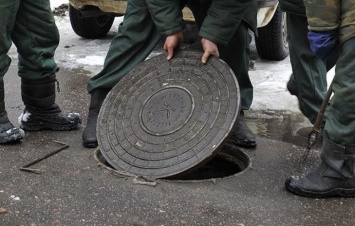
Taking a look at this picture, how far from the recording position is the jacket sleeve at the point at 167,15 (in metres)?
3.76

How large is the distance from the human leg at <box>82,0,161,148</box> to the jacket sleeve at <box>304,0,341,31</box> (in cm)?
115

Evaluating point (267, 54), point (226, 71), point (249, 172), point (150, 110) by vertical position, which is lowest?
point (267, 54)

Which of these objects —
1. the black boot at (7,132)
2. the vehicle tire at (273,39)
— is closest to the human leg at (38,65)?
the black boot at (7,132)

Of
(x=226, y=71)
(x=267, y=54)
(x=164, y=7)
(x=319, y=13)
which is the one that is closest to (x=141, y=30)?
(x=164, y=7)

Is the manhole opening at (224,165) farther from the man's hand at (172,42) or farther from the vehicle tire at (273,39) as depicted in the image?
the vehicle tire at (273,39)

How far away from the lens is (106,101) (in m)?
4.01

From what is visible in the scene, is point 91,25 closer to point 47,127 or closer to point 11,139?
point 47,127

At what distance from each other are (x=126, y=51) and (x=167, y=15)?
19.0 inches

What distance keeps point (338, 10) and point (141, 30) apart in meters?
1.35

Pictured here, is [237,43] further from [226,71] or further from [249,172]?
[249,172]

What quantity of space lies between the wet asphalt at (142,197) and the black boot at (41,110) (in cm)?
28

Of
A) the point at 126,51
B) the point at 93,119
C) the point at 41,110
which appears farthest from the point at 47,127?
the point at 126,51

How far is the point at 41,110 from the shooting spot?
4352 millimetres

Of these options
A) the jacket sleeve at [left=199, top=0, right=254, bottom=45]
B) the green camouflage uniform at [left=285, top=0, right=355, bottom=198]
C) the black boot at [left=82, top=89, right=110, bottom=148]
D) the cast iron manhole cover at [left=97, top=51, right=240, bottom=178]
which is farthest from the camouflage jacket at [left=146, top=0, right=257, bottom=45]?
the black boot at [left=82, top=89, right=110, bottom=148]
